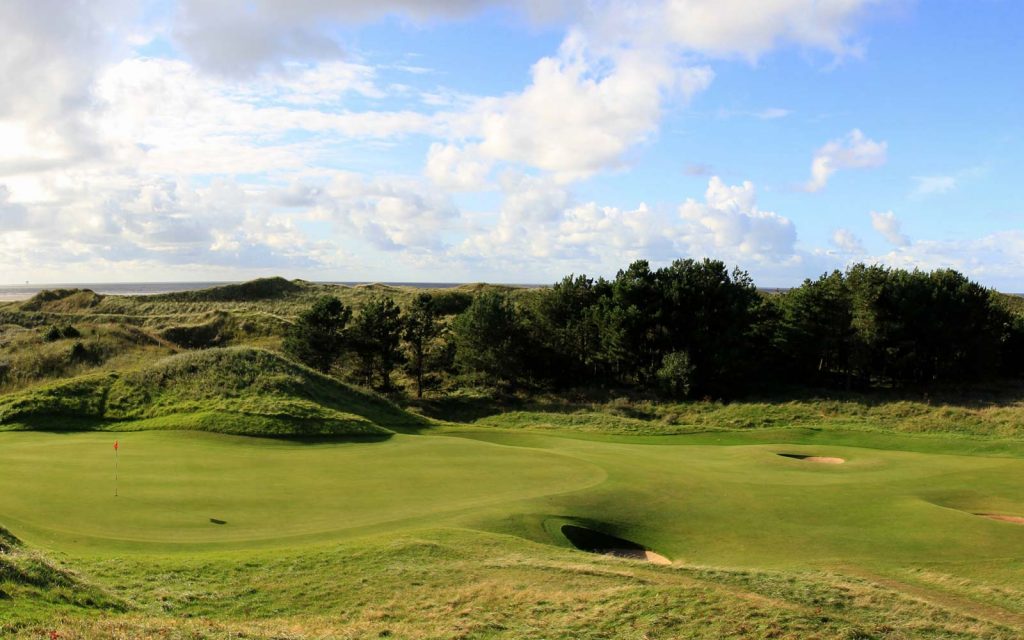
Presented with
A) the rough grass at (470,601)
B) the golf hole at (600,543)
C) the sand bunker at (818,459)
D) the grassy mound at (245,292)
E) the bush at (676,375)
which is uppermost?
the grassy mound at (245,292)

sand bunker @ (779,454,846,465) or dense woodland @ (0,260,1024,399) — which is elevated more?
dense woodland @ (0,260,1024,399)

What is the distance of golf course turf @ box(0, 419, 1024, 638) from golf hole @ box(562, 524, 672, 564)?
91 millimetres

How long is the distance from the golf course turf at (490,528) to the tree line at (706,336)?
2234 centimetres

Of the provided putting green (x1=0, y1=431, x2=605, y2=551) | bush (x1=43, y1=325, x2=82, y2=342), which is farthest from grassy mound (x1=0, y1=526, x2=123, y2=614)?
bush (x1=43, y1=325, x2=82, y2=342)

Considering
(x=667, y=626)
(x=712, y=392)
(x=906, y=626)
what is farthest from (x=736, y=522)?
(x=712, y=392)

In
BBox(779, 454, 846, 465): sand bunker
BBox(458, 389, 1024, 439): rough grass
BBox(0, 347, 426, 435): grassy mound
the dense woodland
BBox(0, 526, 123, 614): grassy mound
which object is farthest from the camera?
the dense woodland

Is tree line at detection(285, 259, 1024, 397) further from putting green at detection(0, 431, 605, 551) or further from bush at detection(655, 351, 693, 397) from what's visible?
putting green at detection(0, 431, 605, 551)

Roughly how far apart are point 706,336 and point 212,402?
33.2 m

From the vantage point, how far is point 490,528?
16.6m

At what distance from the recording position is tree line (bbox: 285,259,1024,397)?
4859cm

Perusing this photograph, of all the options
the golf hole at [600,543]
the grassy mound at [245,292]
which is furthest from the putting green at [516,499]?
the grassy mound at [245,292]

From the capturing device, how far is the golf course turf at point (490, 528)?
10867mm

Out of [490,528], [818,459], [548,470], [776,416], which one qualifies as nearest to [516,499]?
[490,528]

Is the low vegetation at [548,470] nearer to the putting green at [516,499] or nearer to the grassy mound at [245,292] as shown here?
the putting green at [516,499]
